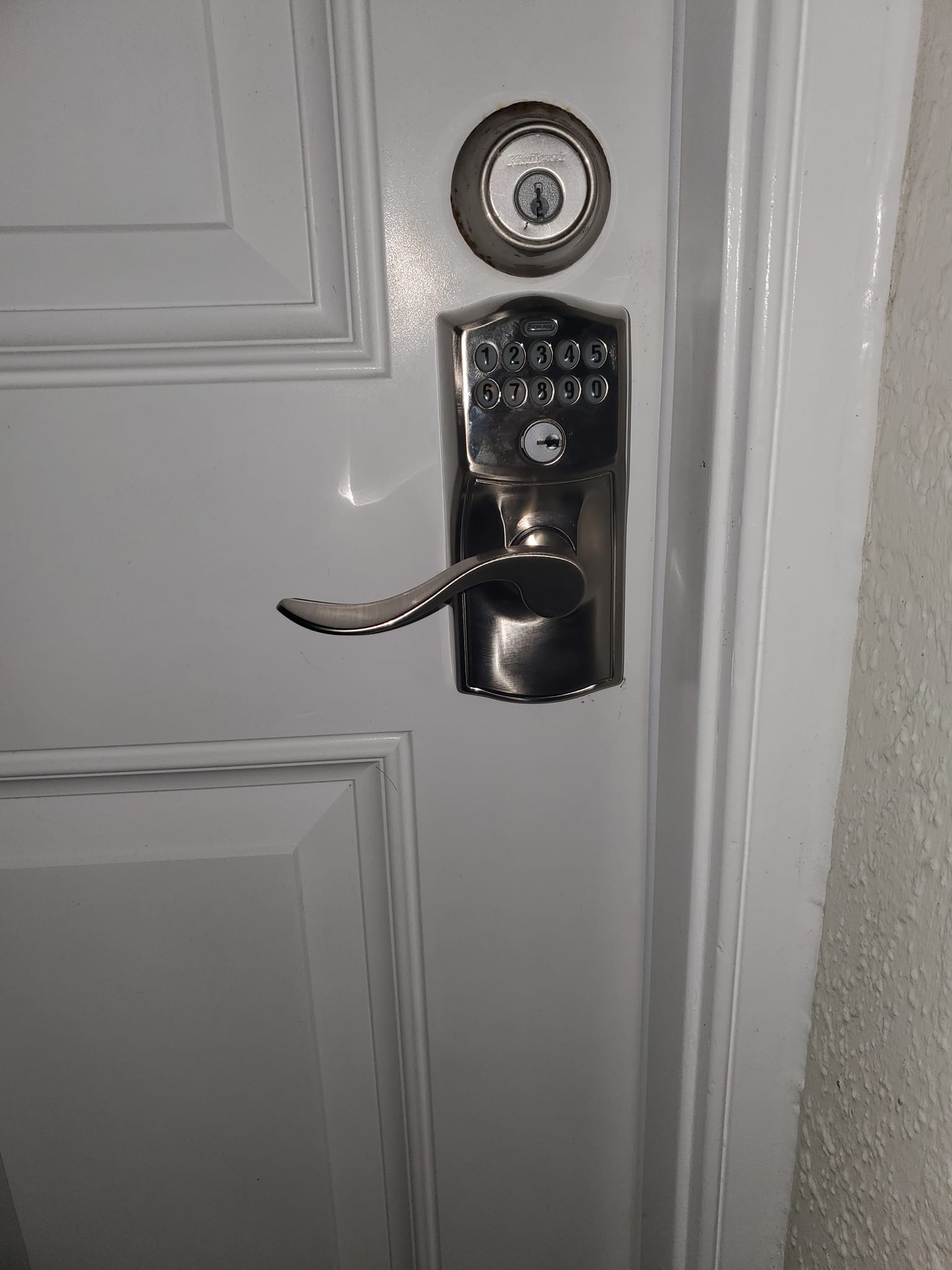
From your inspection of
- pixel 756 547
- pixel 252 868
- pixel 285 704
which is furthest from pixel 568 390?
pixel 252 868

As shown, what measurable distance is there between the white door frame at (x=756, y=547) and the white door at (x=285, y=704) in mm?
36

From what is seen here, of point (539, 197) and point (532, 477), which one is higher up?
point (539, 197)

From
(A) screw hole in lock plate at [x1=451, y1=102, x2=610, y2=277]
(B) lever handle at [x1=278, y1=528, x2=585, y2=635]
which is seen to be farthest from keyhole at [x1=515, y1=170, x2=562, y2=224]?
(B) lever handle at [x1=278, y1=528, x2=585, y2=635]

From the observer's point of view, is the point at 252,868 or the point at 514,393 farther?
the point at 252,868

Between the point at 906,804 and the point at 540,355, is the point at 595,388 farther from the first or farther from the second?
the point at 906,804

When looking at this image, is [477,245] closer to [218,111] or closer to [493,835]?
[218,111]

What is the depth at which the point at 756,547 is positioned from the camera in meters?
0.42

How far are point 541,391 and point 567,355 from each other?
0.08ft

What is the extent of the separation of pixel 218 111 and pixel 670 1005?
1.85 feet

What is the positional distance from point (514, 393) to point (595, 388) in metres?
0.04

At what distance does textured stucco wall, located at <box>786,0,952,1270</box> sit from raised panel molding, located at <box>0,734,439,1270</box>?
0.86 feet

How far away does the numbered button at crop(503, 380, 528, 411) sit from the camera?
440 millimetres

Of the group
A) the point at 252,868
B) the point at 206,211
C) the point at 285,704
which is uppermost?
the point at 206,211

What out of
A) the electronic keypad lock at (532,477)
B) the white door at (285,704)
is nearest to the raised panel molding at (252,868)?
the white door at (285,704)
